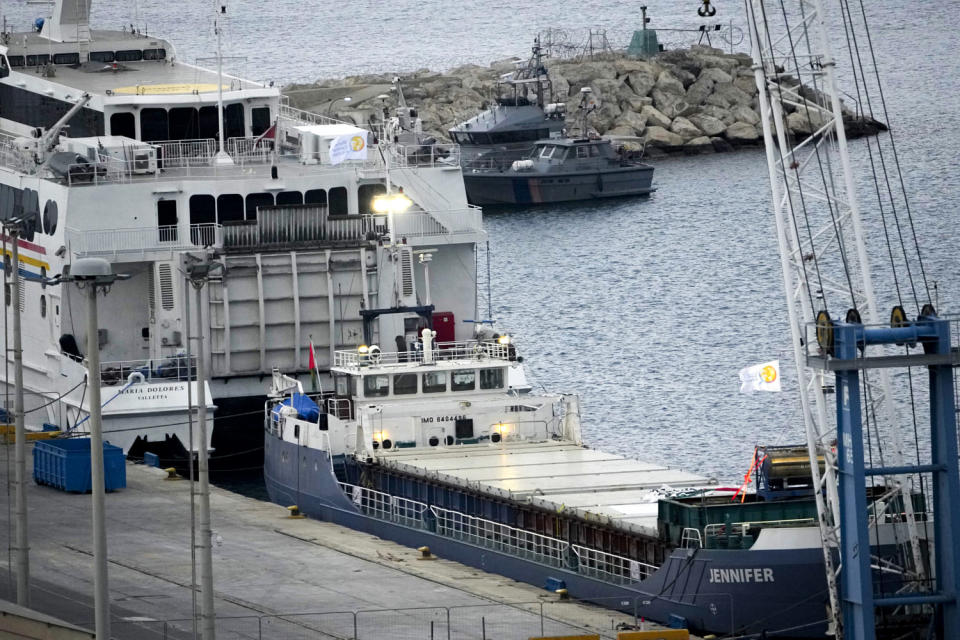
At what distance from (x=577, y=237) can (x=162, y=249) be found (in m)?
55.7

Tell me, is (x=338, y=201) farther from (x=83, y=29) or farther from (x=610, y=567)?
(x=610, y=567)

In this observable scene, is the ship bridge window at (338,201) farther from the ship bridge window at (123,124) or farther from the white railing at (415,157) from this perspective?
the ship bridge window at (123,124)

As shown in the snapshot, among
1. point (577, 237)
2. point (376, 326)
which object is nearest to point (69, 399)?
point (376, 326)

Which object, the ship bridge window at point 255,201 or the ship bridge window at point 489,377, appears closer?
the ship bridge window at point 489,377

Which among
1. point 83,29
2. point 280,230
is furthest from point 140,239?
point 83,29

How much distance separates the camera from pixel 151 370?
60938 millimetres

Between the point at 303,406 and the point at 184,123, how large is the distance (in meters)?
17.1

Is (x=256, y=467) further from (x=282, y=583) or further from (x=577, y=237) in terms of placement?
(x=577, y=237)

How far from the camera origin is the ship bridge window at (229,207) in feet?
207

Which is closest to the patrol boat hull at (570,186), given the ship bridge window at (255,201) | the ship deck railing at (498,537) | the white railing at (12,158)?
the white railing at (12,158)

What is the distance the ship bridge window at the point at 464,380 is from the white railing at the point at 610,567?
1094cm

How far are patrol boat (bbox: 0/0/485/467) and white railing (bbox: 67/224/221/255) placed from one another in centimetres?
4

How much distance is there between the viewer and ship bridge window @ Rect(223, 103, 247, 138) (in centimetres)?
7106

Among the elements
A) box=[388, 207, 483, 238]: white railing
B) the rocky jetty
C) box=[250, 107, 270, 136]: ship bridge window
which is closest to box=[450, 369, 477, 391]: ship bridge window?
box=[388, 207, 483, 238]: white railing
